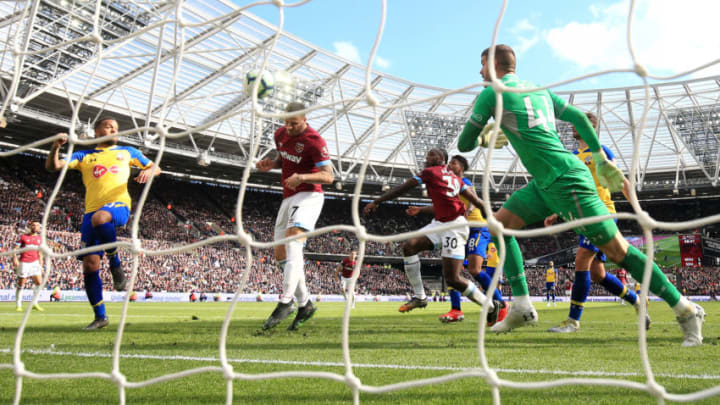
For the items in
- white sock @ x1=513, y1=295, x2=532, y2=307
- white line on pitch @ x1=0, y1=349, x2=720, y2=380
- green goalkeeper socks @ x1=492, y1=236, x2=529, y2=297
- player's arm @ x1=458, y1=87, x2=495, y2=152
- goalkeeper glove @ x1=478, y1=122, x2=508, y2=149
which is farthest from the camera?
green goalkeeper socks @ x1=492, y1=236, x2=529, y2=297

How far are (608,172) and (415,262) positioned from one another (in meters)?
3.36

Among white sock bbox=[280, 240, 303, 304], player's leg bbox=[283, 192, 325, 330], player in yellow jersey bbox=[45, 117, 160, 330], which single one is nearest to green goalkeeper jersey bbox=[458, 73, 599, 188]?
player's leg bbox=[283, 192, 325, 330]

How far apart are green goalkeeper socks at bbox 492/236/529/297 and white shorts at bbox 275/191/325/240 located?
4.94 ft

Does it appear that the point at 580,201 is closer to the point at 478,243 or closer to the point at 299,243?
the point at 299,243

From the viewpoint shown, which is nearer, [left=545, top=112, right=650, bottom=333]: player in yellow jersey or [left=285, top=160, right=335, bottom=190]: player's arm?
[left=285, top=160, right=335, bottom=190]: player's arm

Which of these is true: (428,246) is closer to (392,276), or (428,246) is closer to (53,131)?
(53,131)

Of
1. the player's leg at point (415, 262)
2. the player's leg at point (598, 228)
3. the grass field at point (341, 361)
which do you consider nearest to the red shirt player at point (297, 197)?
the grass field at point (341, 361)

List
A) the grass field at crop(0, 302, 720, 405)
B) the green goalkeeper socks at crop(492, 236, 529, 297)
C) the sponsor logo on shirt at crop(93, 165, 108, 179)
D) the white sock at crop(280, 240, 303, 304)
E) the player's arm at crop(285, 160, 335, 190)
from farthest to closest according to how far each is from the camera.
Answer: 1. the sponsor logo on shirt at crop(93, 165, 108, 179)
2. the white sock at crop(280, 240, 303, 304)
3. the player's arm at crop(285, 160, 335, 190)
4. the green goalkeeper socks at crop(492, 236, 529, 297)
5. the grass field at crop(0, 302, 720, 405)

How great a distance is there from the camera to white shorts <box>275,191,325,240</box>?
4289 millimetres

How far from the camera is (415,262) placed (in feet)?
20.4

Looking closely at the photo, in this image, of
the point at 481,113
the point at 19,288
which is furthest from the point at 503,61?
the point at 19,288

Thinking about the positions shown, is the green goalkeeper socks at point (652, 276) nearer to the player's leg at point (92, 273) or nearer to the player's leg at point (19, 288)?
the player's leg at point (92, 273)

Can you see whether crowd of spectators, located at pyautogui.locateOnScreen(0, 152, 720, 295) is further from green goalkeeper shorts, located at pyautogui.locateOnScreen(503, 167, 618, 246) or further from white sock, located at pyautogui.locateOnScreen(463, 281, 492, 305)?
green goalkeeper shorts, located at pyautogui.locateOnScreen(503, 167, 618, 246)

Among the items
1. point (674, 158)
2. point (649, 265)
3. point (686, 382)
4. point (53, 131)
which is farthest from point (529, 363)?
point (674, 158)
